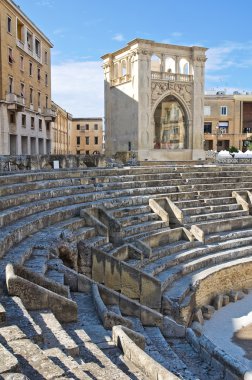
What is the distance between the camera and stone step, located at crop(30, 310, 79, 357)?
457cm

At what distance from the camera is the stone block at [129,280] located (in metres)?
9.44

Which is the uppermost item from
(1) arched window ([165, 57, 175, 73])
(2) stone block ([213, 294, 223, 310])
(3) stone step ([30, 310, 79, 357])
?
(1) arched window ([165, 57, 175, 73])

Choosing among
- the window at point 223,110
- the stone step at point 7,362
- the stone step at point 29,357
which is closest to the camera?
the stone step at point 7,362

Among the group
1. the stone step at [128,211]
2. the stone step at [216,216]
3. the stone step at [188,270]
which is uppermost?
the stone step at [128,211]

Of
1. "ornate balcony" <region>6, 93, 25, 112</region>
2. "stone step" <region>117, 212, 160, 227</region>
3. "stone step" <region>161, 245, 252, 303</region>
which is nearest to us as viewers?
"stone step" <region>161, 245, 252, 303</region>

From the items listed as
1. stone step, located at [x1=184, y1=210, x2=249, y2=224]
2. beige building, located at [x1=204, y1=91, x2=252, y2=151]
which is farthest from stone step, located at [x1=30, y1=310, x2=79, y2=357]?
beige building, located at [x1=204, y1=91, x2=252, y2=151]

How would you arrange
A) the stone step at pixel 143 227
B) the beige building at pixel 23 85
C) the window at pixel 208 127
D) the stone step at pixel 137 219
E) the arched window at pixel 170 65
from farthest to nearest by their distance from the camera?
the window at pixel 208 127 < the arched window at pixel 170 65 < the beige building at pixel 23 85 < the stone step at pixel 137 219 < the stone step at pixel 143 227

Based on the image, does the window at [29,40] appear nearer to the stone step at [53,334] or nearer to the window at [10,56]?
the window at [10,56]

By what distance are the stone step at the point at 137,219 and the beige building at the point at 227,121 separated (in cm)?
3802

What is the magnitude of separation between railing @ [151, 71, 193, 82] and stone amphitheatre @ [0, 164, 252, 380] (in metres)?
11.2

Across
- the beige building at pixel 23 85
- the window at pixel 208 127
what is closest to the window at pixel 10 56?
the beige building at pixel 23 85

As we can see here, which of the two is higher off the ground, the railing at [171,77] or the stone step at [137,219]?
the railing at [171,77]

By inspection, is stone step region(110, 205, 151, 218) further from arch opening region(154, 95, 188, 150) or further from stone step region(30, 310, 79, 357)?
arch opening region(154, 95, 188, 150)

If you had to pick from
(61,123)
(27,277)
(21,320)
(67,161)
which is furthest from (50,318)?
(61,123)
